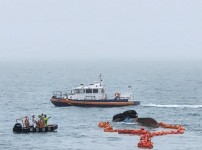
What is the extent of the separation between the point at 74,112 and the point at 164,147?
3629 centimetres

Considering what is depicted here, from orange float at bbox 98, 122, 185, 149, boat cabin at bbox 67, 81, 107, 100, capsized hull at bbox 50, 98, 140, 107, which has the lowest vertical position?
orange float at bbox 98, 122, 185, 149

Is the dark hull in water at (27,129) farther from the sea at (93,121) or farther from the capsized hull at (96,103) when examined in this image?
the capsized hull at (96,103)

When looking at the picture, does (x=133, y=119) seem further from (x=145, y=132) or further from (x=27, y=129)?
(x=27, y=129)

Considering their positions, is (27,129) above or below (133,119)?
below

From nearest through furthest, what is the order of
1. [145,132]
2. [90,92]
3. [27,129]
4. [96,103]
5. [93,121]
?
[145,132] → [27,129] → [93,121] → [96,103] → [90,92]

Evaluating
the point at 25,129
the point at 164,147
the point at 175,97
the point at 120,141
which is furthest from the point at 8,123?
the point at 175,97

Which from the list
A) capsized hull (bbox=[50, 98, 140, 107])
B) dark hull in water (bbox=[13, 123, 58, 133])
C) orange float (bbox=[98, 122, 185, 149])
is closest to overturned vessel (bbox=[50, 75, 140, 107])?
capsized hull (bbox=[50, 98, 140, 107])

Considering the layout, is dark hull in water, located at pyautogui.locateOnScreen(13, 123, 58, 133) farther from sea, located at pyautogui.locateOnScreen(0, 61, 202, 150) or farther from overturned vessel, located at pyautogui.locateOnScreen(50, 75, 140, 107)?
overturned vessel, located at pyautogui.locateOnScreen(50, 75, 140, 107)

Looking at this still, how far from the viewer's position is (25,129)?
80.6 metres

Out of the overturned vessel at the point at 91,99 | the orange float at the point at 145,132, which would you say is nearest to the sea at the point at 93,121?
the orange float at the point at 145,132

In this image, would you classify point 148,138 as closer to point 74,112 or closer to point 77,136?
point 77,136

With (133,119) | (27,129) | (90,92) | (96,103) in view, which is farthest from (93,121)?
(90,92)

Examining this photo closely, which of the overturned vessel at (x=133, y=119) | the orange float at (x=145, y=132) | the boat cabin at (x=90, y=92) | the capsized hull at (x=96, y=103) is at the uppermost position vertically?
the boat cabin at (x=90, y=92)

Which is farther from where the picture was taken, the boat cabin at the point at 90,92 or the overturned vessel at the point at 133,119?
the boat cabin at the point at 90,92
